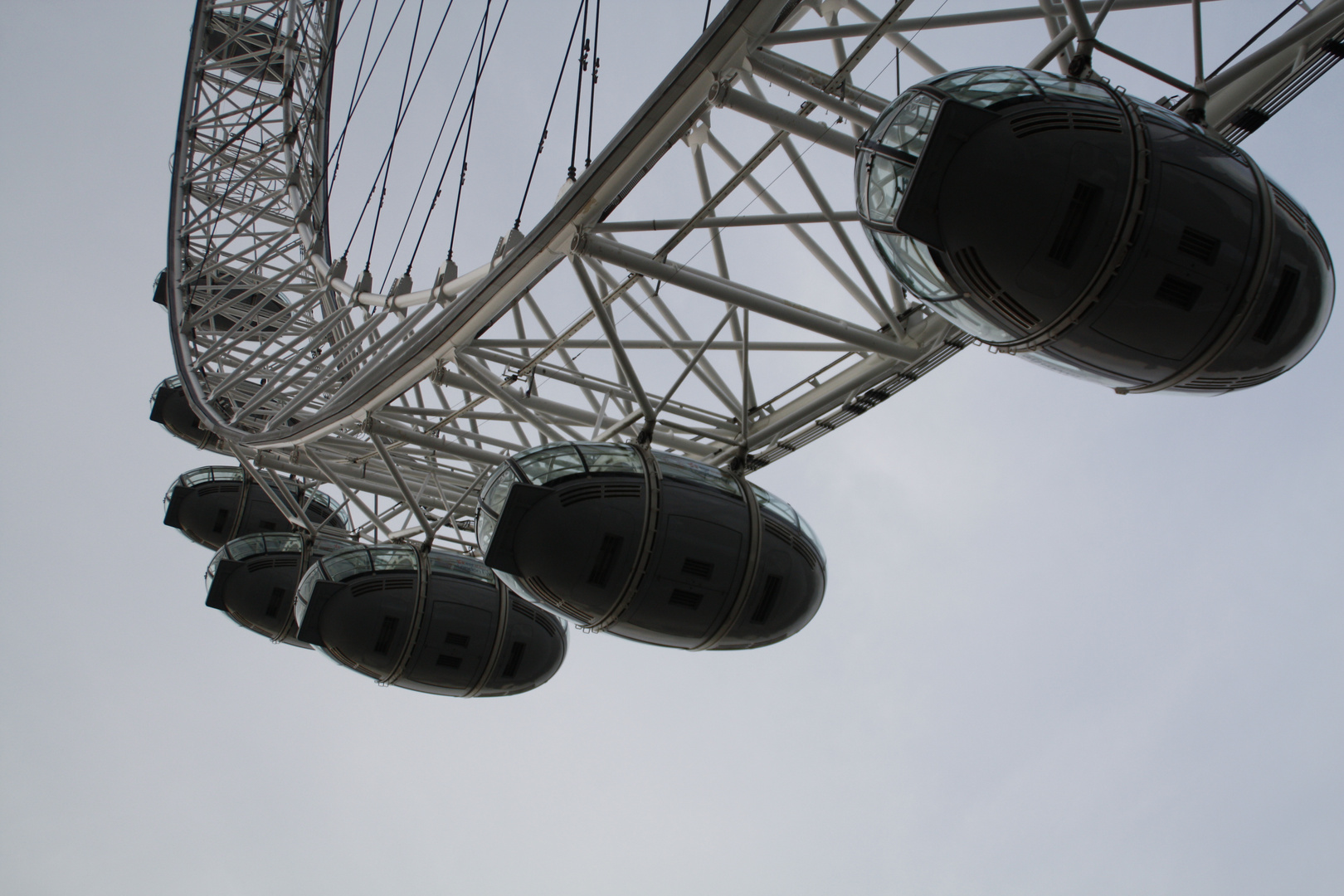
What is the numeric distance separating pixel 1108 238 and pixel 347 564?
12959mm

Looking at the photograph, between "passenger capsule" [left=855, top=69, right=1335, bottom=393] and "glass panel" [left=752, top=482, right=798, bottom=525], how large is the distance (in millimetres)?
4090

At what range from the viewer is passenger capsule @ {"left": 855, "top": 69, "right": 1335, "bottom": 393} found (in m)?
6.62

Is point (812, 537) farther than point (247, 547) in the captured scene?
No

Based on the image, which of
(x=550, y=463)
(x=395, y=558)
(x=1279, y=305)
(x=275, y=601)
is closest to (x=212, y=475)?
(x=275, y=601)

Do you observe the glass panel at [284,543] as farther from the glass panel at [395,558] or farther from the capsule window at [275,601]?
the glass panel at [395,558]

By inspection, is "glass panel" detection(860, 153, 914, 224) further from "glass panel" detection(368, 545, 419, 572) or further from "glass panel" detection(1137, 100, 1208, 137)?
"glass panel" detection(368, 545, 419, 572)

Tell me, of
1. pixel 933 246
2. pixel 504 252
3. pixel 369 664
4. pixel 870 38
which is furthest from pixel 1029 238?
pixel 369 664

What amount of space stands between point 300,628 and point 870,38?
11.9 meters

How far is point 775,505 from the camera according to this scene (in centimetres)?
1129

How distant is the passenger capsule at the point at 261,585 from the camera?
2156 cm

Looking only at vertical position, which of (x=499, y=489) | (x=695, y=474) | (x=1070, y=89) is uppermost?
(x=1070, y=89)

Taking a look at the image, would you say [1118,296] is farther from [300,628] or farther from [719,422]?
[300,628]

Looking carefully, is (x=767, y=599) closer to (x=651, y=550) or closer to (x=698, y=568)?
(x=698, y=568)

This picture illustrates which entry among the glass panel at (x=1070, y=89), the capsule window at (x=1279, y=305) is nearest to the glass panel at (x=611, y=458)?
the glass panel at (x=1070, y=89)
